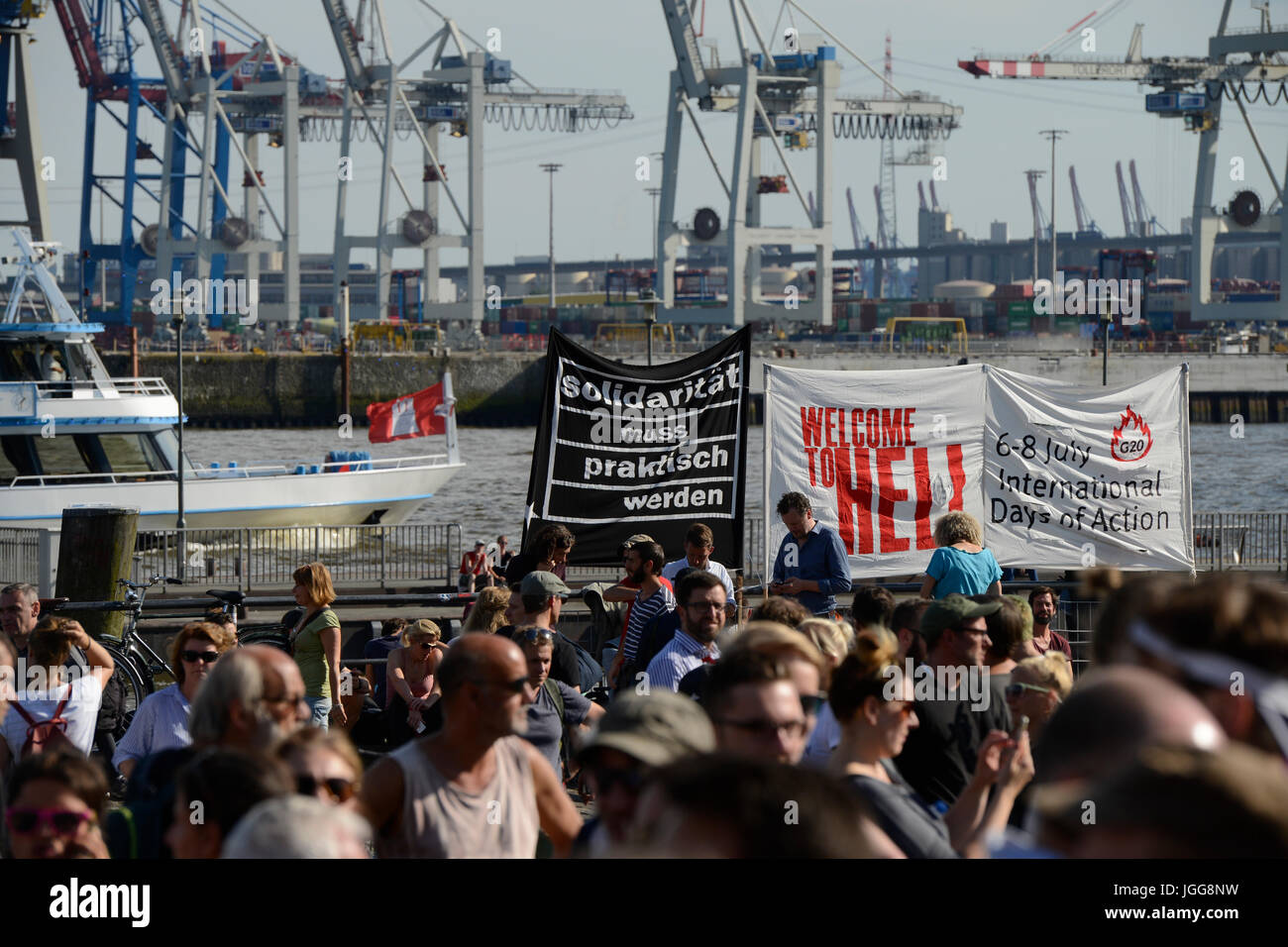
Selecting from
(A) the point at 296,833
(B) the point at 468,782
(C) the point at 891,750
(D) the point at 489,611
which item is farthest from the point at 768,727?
(D) the point at 489,611

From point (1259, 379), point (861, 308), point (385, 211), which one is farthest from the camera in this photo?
point (861, 308)

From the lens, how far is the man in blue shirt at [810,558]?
8953 mm

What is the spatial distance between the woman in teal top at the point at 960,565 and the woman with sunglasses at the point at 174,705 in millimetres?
3584

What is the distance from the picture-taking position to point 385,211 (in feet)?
278

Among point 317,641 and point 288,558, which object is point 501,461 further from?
point 317,641

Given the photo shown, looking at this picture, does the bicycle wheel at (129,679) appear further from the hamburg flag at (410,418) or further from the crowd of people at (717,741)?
the hamburg flag at (410,418)

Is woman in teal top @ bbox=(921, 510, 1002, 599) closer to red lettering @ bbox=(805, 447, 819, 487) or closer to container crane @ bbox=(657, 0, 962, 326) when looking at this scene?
red lettering @ bbox=(805, 447, 819, 487)

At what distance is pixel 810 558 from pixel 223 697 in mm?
5201

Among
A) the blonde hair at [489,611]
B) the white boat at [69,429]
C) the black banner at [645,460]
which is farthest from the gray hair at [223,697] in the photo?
the white boat at [69,429]

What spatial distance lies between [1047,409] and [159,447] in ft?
56.8

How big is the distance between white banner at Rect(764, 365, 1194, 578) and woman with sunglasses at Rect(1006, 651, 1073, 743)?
5.05 meters
